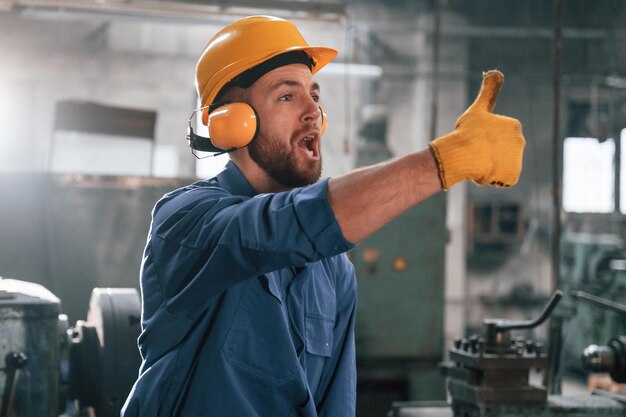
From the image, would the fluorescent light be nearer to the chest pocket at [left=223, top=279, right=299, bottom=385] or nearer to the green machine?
the green machine

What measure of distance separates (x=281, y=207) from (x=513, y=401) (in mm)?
1417

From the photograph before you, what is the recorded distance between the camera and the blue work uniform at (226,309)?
1.10m

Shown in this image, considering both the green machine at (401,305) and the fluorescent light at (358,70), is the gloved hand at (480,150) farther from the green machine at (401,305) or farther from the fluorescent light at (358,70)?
the fluorescent light at (358,70)

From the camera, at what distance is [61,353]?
6.76ft

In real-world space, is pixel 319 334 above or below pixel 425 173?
below

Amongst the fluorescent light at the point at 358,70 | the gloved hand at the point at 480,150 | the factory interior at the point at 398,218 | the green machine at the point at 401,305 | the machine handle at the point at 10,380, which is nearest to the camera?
the gloved hand at the point at 480,150

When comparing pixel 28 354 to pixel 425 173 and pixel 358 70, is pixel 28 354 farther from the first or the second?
pixel 358 70

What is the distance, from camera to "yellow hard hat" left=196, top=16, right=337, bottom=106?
1493mm

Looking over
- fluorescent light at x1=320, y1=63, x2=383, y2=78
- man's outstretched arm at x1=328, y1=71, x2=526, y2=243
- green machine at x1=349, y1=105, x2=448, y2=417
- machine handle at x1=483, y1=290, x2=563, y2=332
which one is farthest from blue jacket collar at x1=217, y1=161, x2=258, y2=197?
fluorescent light at x1=320, y1=63, x2=383, y2=78

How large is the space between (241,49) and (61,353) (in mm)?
1064

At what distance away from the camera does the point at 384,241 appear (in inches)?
163

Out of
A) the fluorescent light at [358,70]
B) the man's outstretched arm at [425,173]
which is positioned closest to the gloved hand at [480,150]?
the man's outstretched arm at [425,173]

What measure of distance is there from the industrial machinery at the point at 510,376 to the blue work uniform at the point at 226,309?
3.16 feet

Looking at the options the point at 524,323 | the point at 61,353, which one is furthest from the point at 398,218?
the point at 61,353
